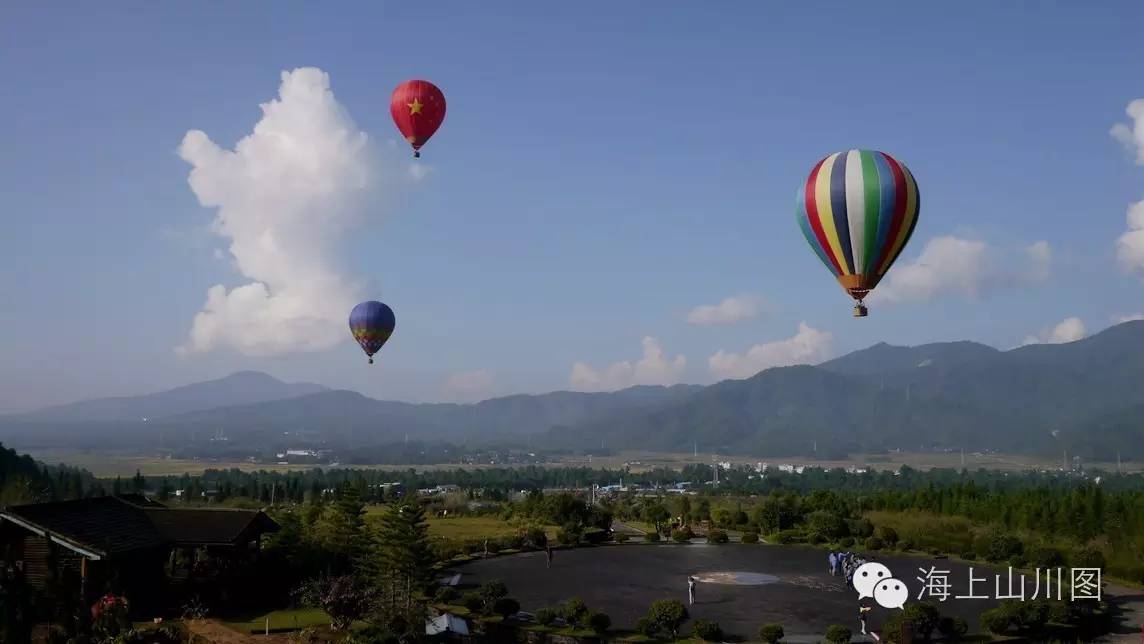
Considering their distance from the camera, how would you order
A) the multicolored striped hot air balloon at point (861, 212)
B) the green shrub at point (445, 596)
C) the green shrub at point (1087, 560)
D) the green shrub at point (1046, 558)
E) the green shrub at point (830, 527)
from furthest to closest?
the green shrub at point (830, 527)
the green shrub at point (1046, 558)
the green shrub at point (1087, 560)
the multicolored striped hot air balloon at point (861, 212)
the green shrub at point (445, 596)

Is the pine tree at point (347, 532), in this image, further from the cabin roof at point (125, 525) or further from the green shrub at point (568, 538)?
the green shrub at point (568, 538)

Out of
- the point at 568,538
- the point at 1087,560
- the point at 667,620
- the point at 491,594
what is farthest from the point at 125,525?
the point at 1087,560

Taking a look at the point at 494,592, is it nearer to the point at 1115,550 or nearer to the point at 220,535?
the point at 220,535

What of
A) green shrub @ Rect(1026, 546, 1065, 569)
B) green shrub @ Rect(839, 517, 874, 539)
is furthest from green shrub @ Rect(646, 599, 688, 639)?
green shrub @ Rect(839, 517, 874, 539)

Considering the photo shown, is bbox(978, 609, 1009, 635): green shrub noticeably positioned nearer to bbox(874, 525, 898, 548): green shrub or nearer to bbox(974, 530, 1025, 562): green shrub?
bbox(974, 530, 1025, 562): green shrub

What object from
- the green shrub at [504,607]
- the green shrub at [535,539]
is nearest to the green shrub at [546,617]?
the green shrub at [504,607]
